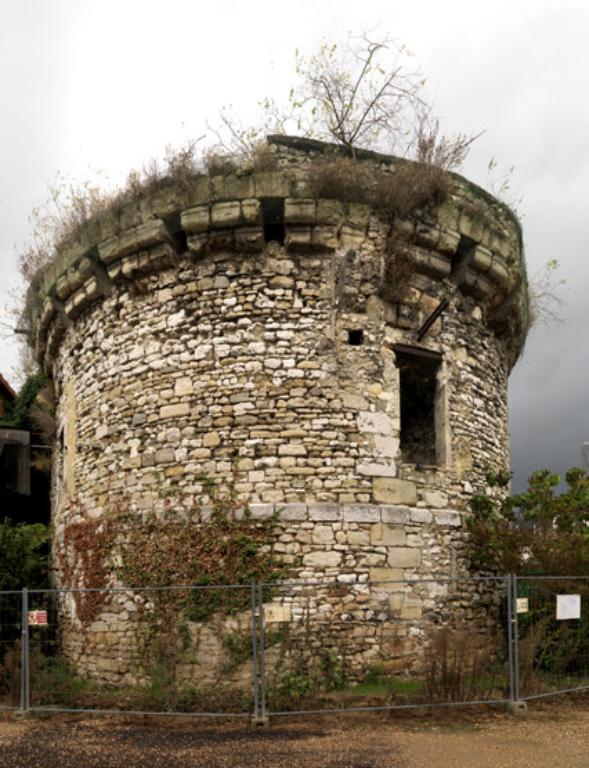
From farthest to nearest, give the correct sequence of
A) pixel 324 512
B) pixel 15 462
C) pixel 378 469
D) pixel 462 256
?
pixel 15 462
pixel 462 256
pixel 378 469
pixel 324 512

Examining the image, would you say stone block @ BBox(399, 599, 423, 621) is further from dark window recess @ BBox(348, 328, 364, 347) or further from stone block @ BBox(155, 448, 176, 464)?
stone block @ BBox(155, 448, 176, 464)

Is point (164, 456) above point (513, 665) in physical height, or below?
above

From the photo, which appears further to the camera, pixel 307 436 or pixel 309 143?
pixel 309 143

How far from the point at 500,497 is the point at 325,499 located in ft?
10.4

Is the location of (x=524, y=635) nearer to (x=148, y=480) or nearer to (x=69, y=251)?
(x=148, y=480)

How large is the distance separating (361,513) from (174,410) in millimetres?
2494

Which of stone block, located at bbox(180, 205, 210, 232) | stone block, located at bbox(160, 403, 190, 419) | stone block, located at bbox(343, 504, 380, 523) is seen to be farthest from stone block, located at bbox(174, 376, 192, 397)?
stone block, located at bbox(343, 504, 380, 523)

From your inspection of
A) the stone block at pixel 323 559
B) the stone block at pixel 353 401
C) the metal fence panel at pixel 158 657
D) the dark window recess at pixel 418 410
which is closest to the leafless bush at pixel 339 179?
the dark window recess at pixel 418 410

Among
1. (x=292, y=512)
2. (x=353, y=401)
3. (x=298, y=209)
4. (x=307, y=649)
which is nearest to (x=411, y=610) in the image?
(x=307, y=649)

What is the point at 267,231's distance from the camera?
990 cm

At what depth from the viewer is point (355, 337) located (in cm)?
984

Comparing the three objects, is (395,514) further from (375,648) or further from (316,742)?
(316,742)

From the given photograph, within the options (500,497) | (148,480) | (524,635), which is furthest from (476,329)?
(148,480)

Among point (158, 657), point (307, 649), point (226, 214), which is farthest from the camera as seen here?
point (226, 214)
